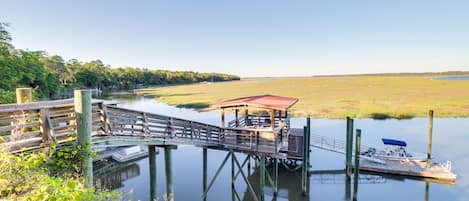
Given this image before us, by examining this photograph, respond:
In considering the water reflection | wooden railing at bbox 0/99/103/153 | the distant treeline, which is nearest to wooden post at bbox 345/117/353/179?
the water reflection

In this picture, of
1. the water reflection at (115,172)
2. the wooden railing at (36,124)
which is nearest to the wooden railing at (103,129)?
the wooden railing at (36,124)

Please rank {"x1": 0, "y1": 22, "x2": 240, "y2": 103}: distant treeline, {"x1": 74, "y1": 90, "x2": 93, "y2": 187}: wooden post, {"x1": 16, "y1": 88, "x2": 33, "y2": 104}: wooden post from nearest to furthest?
{"x1": 74, "y1": 90, "x2": 93, "y2": 187}: wooden post → {"x1": 16, "y1": 88, "x2": 33, "y2": 104}: wooden post → {"x1": 0, "y1": 22, "x2": 240, "y2": 103}: distant treeline

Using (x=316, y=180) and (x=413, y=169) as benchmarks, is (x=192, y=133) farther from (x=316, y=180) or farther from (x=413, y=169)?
(x=413, y=169)

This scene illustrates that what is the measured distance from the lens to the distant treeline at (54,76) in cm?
2314

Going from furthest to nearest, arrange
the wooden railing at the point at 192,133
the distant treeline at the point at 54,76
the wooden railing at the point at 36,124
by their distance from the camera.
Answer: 1. the distant treeline at the point at 54,76
2. the wooden railing at the point at 192,133
3. the wooden railing at the point at 36,124

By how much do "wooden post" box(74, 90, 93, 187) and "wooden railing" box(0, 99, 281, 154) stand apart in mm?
299

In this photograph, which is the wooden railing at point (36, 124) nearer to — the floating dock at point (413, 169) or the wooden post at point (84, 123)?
the wooden post at point (84, 123)

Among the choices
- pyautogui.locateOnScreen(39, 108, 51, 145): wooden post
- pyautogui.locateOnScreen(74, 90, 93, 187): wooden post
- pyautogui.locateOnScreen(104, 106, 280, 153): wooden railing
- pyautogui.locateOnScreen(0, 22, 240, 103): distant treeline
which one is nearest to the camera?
pyautogui.locateOnScreen(39, 108, 51, 145): wooden post

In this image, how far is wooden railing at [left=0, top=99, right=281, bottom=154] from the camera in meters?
4.39

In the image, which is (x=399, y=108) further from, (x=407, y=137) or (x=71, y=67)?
(x=71, y=67)

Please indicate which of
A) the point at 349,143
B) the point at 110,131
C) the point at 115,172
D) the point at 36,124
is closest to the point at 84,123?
the point at 36,124

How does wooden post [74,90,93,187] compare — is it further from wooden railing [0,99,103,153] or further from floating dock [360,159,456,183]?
floating dock [360,159,456,183]

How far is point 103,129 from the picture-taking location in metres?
6.02

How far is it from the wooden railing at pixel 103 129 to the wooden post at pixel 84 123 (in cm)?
30
